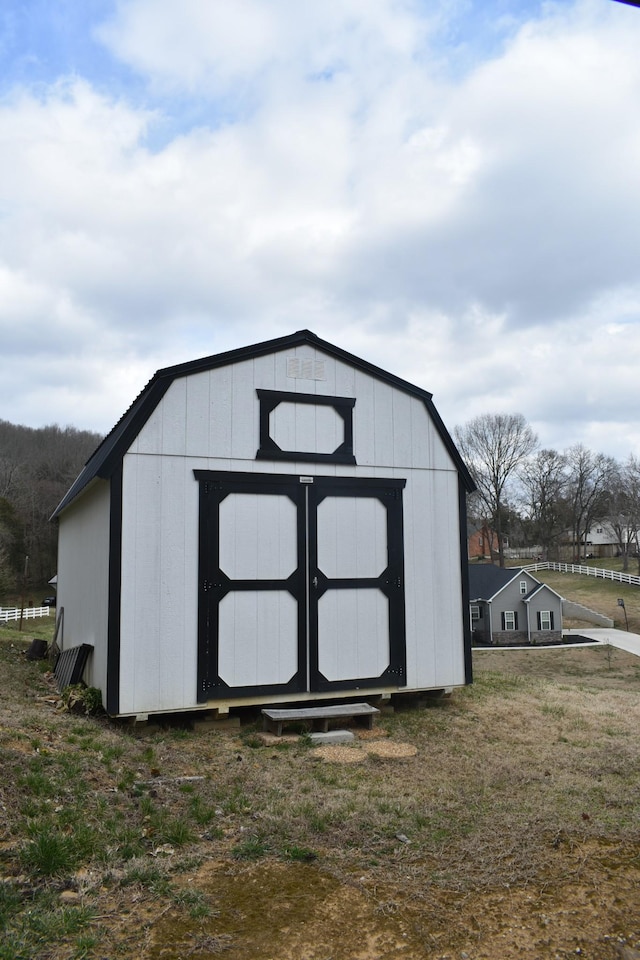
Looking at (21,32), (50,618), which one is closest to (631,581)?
(50,618)

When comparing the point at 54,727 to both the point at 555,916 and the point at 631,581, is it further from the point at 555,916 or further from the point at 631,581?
the point at 631,581

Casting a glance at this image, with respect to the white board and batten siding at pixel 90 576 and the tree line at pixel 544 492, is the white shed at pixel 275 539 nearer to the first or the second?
the white board and batten siding at pixel 90 576

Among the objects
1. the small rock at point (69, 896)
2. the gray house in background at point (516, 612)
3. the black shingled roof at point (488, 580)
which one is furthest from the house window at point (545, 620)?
the small rock at point (69, 896)

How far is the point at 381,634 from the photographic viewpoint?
921 cm

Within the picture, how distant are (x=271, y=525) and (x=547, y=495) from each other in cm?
5399

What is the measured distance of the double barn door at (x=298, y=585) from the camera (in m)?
8.34

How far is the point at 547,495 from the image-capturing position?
58656 millimetres

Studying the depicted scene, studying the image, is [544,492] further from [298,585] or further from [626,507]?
[298,585]

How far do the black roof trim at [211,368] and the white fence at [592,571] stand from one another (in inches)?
1543

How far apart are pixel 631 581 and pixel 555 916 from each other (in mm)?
45049

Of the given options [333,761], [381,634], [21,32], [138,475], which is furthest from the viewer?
[381,634]

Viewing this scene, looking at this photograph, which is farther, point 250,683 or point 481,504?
point 481,504

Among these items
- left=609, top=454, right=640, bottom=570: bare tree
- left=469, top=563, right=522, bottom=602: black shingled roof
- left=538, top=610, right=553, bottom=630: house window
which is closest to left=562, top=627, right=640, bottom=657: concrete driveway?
left=538, top=610, right=553, bottom=630: house window

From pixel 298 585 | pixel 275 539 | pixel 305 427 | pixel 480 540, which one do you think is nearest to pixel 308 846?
pixel 298 585
